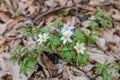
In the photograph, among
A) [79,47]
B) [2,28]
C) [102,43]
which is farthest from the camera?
[2,28]

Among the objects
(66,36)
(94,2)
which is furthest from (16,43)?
(94,2)

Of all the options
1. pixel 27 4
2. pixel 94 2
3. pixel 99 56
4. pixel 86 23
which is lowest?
pixel 99 56

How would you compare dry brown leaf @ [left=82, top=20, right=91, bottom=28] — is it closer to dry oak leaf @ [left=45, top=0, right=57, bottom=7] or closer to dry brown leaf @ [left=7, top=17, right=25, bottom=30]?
dry oak leaf @ [left=45, top=0, right=57, bottom=7]

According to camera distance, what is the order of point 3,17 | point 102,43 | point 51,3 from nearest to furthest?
point 102,43 < point 3,17 < point 51,3

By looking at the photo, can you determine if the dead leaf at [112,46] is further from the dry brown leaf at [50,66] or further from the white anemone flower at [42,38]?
the white anemone flower at [42,38]

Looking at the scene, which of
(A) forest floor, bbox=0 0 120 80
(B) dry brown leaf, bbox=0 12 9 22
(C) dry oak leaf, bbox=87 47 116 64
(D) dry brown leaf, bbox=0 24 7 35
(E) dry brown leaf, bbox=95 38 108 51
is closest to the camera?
(A) forest floor, bbox=0 0 120 80

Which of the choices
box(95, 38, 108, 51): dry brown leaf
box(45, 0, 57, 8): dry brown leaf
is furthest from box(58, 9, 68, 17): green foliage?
box(95, 38, 108, 51): dry brown leaf

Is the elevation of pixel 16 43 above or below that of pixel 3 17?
below

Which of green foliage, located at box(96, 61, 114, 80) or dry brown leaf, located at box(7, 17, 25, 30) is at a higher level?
dry brown leaf, located at box(7, 17, 25, 30)

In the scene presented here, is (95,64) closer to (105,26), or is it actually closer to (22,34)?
(105,26)

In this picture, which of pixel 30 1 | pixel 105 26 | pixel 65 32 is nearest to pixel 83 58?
pixel 65 32

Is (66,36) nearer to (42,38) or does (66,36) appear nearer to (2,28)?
(42,38)
